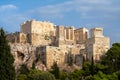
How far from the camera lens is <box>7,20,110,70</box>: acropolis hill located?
75.8 m

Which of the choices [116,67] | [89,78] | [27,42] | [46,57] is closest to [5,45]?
[89,78]

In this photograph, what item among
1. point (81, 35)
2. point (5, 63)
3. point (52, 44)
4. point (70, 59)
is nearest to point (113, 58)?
point (70, 59)

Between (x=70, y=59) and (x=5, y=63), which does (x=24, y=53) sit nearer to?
(x=70, y=59)

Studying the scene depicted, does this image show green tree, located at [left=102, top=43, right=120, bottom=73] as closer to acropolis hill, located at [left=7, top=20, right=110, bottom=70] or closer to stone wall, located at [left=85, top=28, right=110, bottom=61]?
stone wall, located at [left=85, top=28, right=110, bottom=61]

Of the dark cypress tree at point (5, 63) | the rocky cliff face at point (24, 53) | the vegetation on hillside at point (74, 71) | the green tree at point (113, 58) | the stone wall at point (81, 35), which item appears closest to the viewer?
the dark cypress tree at point (5, 63)

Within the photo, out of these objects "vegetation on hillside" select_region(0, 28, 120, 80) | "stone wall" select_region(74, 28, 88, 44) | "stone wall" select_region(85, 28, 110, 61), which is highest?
"stone wall" select_region(74, 28, 88, 44)

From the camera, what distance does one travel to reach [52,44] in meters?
81.2

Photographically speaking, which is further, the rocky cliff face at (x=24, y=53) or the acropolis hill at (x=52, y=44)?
the rocky cliff face at (x=24, y=53)

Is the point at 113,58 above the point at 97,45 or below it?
below

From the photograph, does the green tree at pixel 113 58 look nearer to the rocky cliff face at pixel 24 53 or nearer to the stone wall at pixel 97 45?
the stone wall at pixel 97 45

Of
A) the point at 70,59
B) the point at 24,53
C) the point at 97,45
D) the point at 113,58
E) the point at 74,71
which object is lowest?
the point at 74,71

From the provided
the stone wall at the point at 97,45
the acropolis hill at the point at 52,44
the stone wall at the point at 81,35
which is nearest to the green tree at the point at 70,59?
the acropolis hill at the point at 52,44

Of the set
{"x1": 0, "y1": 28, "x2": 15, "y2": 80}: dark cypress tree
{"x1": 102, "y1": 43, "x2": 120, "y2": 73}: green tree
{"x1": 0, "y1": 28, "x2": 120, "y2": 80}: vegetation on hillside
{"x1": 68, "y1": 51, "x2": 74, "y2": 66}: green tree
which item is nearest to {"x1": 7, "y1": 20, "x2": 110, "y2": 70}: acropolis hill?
{"x1": 68, "y1": 51, "x2": 74, "y2": 66}: green tree

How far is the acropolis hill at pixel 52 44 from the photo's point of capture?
75.8m
